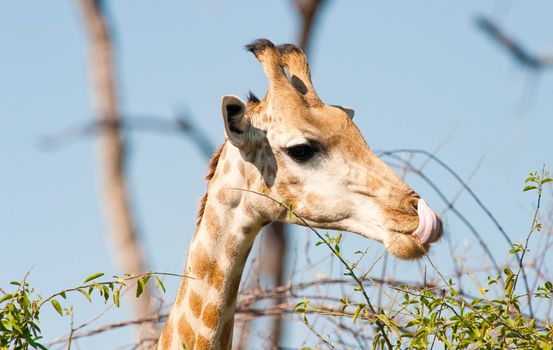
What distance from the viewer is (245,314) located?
23.2ft

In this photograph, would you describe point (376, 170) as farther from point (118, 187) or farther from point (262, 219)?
point (118, 187)

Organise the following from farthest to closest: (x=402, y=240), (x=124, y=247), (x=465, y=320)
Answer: (x=124, y=247)
(x=402, y=240)
(x=465, y=320)

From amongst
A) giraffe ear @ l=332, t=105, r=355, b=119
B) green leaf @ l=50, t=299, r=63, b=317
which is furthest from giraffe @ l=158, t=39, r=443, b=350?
green leaf @ l=50, t=299, r=63, b=317

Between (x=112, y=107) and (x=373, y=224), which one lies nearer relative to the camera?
(x=373, y=224)

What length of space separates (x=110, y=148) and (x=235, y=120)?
5.75 m

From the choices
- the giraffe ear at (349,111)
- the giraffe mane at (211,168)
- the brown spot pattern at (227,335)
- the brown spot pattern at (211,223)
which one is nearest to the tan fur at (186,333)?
the brown spot pattern at (227,335)

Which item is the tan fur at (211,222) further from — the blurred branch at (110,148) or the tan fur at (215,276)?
the blurred branch at (110,148)

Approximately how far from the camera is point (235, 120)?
5668 millimetres

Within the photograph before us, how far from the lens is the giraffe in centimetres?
538

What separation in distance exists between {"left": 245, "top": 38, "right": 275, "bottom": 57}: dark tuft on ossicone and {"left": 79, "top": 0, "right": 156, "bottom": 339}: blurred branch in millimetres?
5022

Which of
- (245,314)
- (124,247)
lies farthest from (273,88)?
(124,247)

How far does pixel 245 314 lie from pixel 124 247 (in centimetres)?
428

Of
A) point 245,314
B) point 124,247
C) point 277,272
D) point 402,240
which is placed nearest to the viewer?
point 402,240

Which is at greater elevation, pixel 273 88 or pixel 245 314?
pixel 273 88
